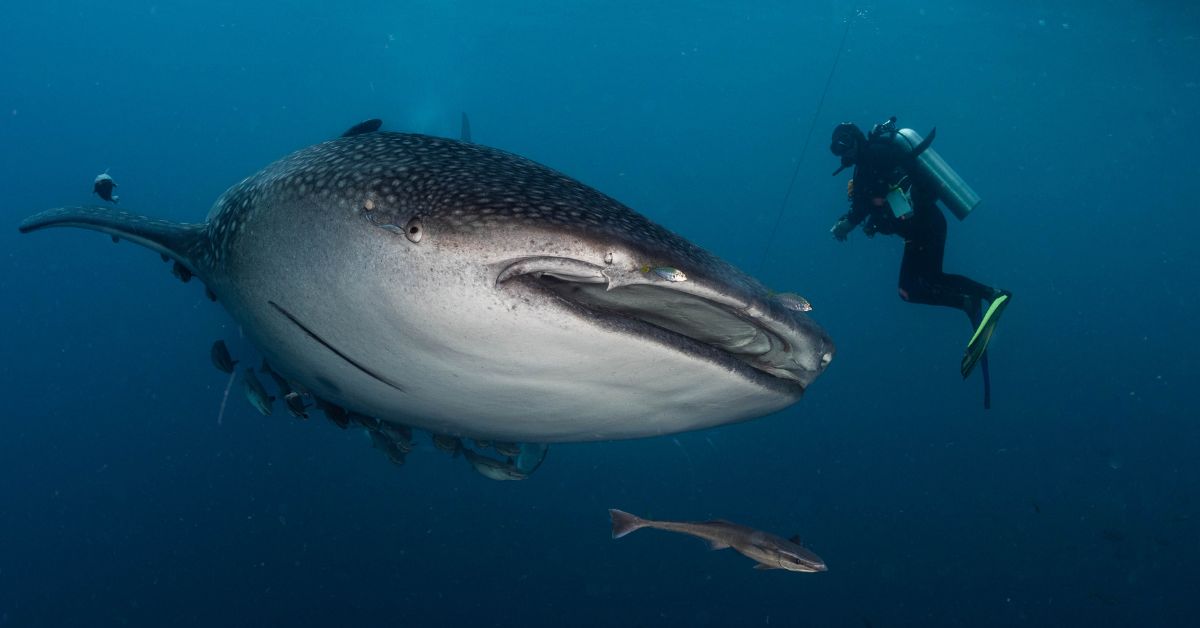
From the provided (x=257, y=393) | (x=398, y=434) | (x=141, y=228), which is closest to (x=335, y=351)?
(x=398, y=434)

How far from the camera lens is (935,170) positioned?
30.3ft

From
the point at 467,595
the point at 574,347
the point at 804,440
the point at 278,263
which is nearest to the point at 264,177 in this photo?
the point at 278,263

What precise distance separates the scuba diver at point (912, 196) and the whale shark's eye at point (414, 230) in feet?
27.5

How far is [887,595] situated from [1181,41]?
31899 mm

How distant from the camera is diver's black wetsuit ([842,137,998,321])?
8.91 meters

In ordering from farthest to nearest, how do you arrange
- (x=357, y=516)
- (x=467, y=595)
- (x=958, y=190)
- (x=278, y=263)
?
1. (x=357, y=516)
2. (x=467, y=595)
3. (x=958, y=190)
4. (x=278, y=263)

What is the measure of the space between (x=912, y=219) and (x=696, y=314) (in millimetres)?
8557

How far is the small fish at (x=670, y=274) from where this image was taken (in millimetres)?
1581

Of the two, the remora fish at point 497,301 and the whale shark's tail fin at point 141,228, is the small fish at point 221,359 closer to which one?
the whale shark's tail fin at point 141,228

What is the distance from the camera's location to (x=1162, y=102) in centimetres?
4612

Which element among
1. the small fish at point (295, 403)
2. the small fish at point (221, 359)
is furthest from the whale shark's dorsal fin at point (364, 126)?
the small fish at point (221, 359)

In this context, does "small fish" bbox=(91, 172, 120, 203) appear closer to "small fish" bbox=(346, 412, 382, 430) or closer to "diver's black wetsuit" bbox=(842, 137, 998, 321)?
"small fish" bbox=(346, 412, 382, 430)

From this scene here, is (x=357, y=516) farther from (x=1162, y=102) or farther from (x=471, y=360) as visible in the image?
(x=1162, y=102)

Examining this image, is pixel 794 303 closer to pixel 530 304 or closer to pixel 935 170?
pixel 530 304
